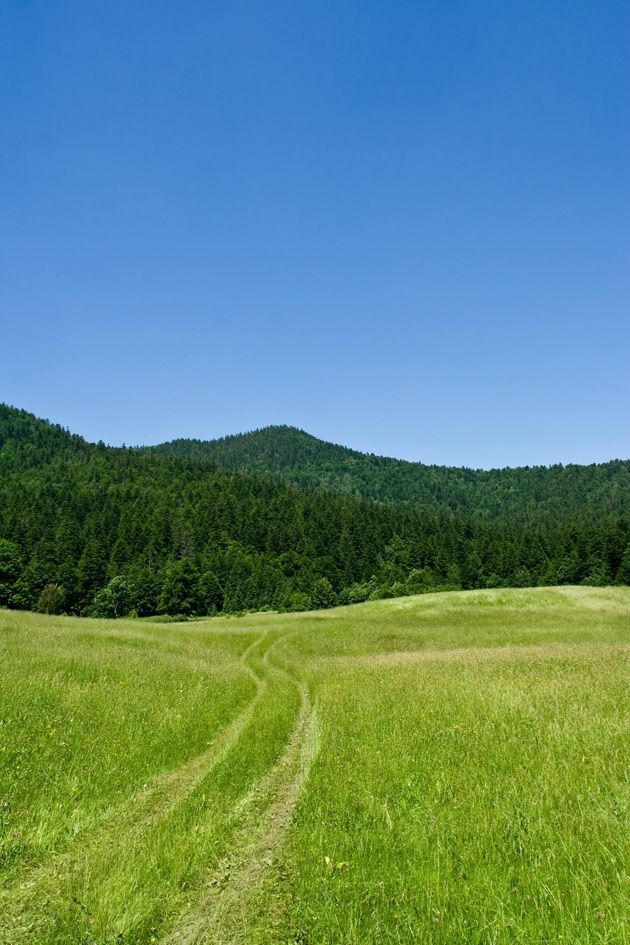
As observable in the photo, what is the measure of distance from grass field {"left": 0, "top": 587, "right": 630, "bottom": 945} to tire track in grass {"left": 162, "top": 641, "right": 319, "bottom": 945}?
30mm

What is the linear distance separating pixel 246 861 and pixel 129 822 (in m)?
2.45

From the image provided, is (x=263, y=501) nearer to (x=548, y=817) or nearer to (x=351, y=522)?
(x=351, y=522)

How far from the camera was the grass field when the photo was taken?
5.18 m

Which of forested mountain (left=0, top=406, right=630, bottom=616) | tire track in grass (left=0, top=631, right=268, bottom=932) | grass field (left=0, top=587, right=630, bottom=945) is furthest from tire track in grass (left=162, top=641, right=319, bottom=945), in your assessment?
forested mountain (left=0, top=406, right=630, bottom=616)

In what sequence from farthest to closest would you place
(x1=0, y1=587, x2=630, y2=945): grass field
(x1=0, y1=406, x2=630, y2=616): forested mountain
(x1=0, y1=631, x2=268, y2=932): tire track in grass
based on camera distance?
(x1=0, y1=406, x2=630, y2=616): forested mountain, (x1=0, y1=631, x2=268, y2=932): tire track in grass, (x1=0, y1=587, x2=630, y2=945): grass field

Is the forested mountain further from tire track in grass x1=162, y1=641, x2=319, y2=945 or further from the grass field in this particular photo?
tire track in grass x1=162, y1=641, x2=319, y2=945

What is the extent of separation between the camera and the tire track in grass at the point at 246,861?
5215mm

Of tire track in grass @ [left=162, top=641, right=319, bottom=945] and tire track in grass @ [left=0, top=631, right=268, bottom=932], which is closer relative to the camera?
tire track in grass @ [left=162, top=641, right=319, bottom=945]

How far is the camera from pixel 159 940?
5.07m

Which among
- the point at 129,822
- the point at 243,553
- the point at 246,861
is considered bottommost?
the point at 129,822

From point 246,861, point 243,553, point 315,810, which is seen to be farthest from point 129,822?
point 243,553

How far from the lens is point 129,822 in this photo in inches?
306

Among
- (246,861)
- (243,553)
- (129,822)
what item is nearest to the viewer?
(246,861)

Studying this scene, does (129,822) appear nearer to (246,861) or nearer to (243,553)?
(246,861)
